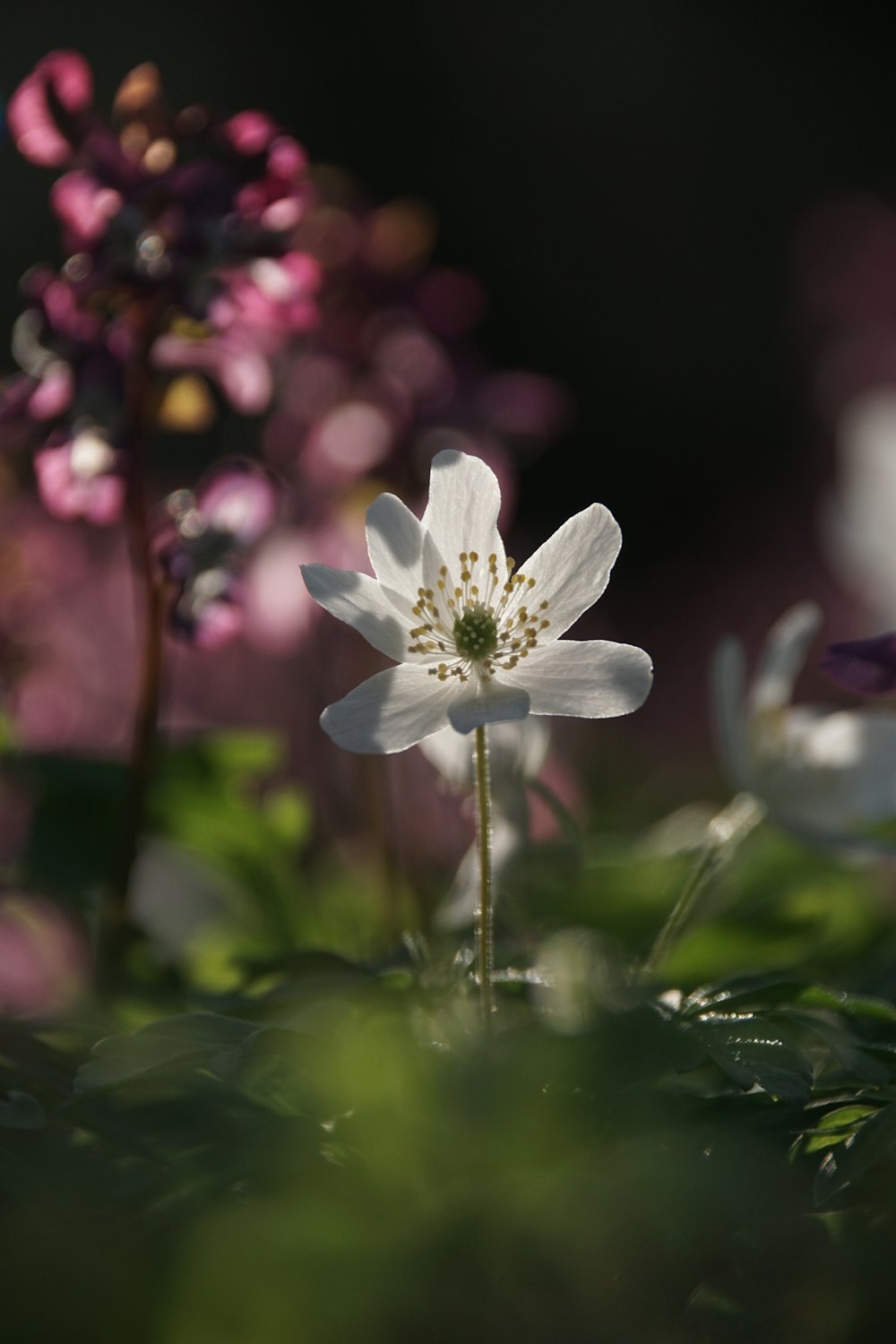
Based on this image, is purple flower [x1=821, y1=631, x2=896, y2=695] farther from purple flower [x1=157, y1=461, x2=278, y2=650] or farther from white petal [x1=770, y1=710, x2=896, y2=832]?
purple flower [x1=157, y1=461, x2=278, y2=650]

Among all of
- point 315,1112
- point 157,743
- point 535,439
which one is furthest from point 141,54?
point 315,1112

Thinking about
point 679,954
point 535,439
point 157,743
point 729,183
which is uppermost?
point 729,183

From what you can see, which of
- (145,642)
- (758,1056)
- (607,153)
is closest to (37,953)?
(145,642)

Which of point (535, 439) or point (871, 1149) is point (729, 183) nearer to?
point (535, 439)

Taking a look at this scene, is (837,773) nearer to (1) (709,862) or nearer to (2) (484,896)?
(1) (709,862)

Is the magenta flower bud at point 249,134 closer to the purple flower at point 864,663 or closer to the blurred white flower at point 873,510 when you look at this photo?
the purple flower at point 864,663

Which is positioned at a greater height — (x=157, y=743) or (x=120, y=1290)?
(x=157, y=743)
